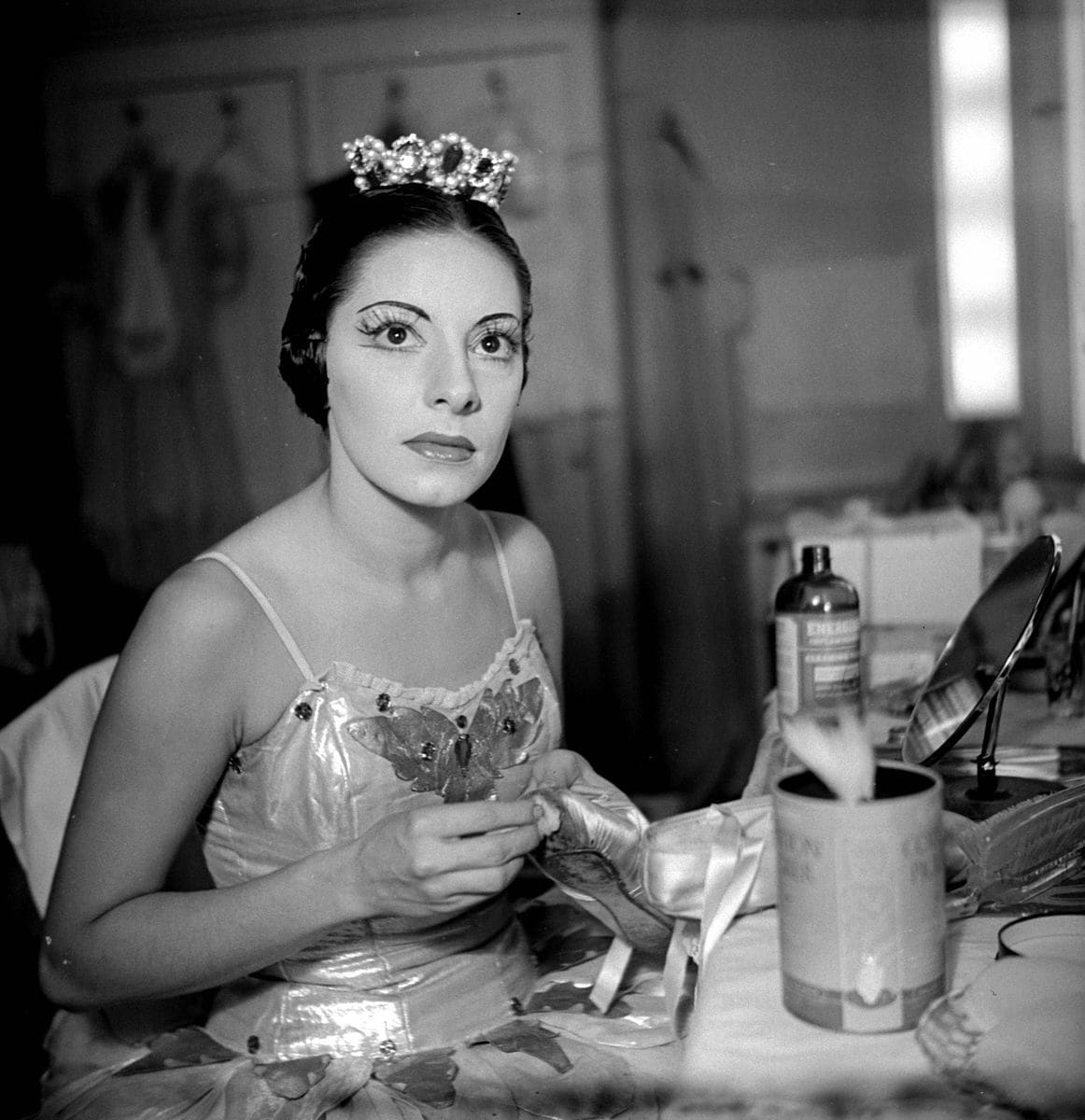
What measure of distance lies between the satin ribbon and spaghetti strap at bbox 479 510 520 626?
0.39m

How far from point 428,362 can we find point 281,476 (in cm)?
29

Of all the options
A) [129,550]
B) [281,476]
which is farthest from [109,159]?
[129,550]

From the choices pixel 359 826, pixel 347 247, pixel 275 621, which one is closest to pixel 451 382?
pixel 347 247

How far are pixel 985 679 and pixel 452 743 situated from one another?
1.37ft

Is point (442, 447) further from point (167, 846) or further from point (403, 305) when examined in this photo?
point (167, 846)

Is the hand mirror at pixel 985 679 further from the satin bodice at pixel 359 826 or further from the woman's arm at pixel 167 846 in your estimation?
the woman's arm at pixel 167 846

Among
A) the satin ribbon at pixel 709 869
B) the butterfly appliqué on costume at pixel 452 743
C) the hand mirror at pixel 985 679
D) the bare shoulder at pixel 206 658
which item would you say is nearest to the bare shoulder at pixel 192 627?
the bare shoulder at pixel 206 658

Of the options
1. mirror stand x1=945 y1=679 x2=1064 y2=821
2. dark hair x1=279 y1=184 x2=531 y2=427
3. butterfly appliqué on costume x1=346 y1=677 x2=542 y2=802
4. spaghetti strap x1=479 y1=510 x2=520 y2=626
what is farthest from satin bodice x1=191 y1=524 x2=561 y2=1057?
mirror stand x1=945 y1=679 x2=1064 y2=821

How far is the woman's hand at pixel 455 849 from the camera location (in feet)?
2.28

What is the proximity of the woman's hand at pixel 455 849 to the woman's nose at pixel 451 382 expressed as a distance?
27 cm

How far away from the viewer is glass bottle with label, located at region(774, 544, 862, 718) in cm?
90

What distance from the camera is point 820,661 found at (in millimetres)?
906

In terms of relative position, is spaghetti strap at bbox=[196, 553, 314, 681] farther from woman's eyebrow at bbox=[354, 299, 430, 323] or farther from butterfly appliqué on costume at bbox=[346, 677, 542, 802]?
woman's eyebrow at bbox=[354, 299, 430, 323]

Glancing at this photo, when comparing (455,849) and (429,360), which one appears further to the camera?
(429,360)
